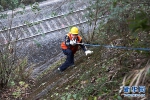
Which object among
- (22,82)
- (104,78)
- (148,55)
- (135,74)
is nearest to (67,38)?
(22,82)

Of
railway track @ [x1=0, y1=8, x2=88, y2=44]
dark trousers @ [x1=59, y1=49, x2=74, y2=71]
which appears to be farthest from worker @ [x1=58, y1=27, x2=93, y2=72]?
railway track @ [x1=0, y1=8, x2=88, y2=44]

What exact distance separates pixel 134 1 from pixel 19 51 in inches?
306

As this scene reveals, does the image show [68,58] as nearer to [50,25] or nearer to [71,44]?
[71,44]

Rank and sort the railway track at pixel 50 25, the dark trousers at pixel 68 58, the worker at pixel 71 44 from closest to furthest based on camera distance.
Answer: the worker at pixel 71 44 < the dark trousers at pixel 68 58 < the railway track at pixel 50 25

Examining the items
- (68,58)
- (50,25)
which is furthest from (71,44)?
(50,25)

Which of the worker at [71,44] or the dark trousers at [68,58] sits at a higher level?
the worker at [71,44]

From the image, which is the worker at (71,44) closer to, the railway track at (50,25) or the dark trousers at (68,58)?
the dark trousers at (68,58)

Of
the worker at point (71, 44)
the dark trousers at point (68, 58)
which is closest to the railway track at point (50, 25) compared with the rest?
the dark trousers at point (68, 58)

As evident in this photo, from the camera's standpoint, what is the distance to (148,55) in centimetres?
448

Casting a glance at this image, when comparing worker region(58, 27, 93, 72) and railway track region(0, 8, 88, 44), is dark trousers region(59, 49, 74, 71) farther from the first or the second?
railway track region(0, 8, 88, 44)

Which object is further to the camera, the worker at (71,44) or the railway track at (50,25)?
the railway track at (50,25)

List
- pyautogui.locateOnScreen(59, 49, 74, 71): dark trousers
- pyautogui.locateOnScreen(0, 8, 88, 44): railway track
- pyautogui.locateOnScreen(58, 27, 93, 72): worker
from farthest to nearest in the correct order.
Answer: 1. pyautogui.locateOnScreen(0, 8, 88, 44): railway track
2. pyautogui.locateOnScreen(59, 49, 74, 71): dark trousers
3. pyautogui.locateOnScreen(58, 27, 93, 72): worker

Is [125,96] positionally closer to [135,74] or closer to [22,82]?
[135,74]

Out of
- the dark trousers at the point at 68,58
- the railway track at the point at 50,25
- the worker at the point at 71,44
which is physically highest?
the railway track at the point at 50,25
